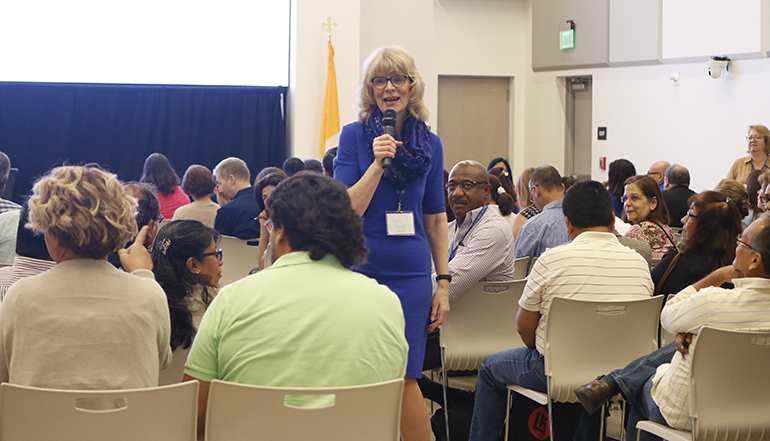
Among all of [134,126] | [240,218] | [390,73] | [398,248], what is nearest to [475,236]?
[398,248]

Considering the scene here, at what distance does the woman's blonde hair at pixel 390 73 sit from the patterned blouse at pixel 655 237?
215cm

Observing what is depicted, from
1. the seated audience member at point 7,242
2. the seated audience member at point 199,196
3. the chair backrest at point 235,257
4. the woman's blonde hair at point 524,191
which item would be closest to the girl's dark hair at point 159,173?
the seated audience member at point 199,196

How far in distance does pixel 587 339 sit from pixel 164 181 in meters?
4.46

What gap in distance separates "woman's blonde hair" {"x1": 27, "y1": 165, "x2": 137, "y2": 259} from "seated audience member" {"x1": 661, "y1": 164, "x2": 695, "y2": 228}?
4.80m

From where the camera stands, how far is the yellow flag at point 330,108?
9.63 metres

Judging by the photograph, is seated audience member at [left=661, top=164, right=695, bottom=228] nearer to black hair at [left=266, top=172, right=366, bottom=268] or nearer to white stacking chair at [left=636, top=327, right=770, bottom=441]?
white stacking chair at [left=636, top=327, right=770, bottom=441]

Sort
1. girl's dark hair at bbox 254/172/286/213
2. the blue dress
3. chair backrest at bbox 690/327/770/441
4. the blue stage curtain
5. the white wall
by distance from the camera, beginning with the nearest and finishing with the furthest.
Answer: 1. chair backrest at bbox 690/327/770/441
2. the blue dress
3. girl's dark hair at bbox 254/172/286/213
4. the white wall
5. the blue stage curtain

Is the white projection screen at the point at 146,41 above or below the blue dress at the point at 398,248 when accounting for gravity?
above

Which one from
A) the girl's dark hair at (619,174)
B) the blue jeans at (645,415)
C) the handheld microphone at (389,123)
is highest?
the handheld microphone at (389,123)

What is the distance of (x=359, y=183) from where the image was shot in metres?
2.35

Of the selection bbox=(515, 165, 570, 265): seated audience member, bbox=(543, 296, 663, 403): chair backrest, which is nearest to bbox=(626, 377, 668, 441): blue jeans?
bbox=(543, 296, 663, 403): chair backrest

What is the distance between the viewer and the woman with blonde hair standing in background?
2.37 meters

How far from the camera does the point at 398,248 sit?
2398 millimetres

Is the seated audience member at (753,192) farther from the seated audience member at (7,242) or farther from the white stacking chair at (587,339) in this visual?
the seated audience member at (7,242)
